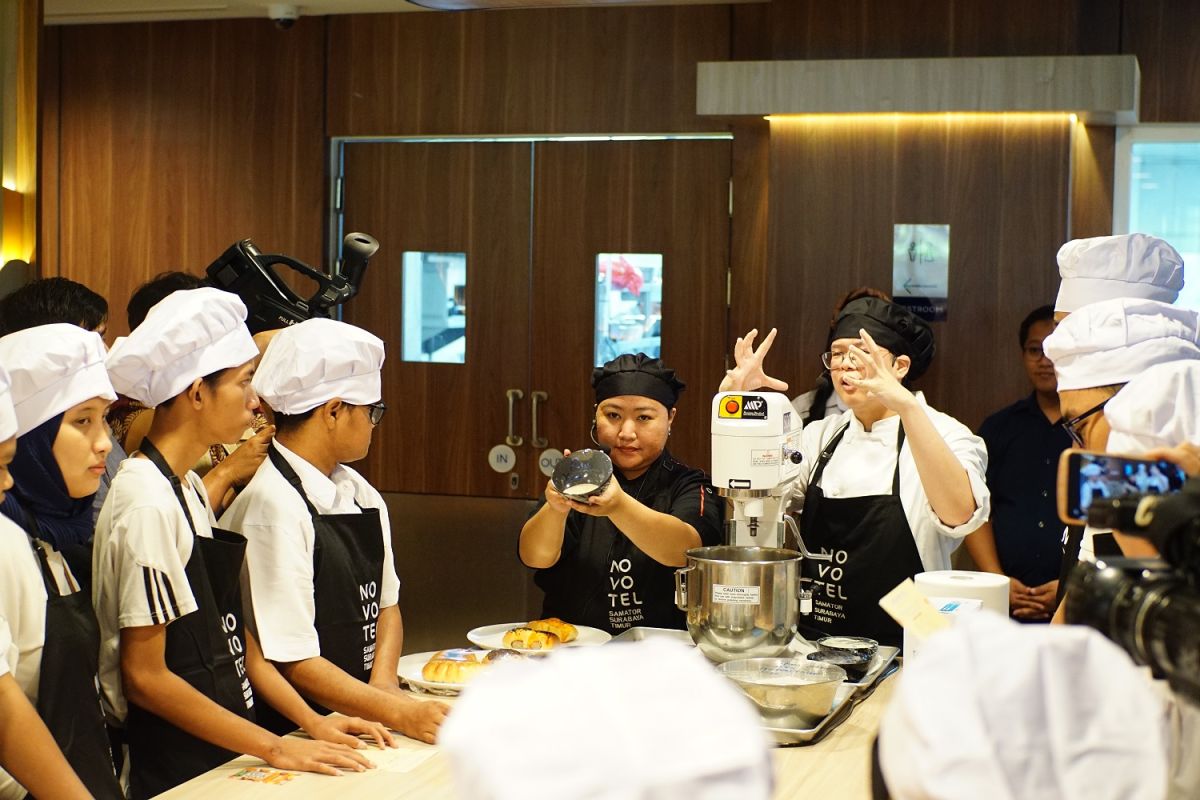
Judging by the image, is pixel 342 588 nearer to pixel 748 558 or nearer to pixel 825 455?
pixel 748 558

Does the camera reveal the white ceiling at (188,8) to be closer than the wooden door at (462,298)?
Yes

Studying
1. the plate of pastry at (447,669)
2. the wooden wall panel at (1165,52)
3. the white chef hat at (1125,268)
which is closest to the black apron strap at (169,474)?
the plate of pastry at (447,669)

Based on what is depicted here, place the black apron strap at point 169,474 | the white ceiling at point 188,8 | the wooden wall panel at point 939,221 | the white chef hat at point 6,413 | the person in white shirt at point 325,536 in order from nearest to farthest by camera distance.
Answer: the white chef hat at point 6,413 < the black apron strap at point 169,474 < the person in white shirt at point 325,536 < the wooden wall panel at point 939,221 < the white ceiling at point 188,8

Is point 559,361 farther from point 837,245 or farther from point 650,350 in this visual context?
point 837,245

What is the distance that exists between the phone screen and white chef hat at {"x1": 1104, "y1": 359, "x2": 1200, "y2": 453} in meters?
0.35

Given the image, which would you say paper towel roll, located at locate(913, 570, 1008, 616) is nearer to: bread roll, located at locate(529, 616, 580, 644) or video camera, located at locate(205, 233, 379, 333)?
bread roll, located at locate(529, 616, 580, 644)

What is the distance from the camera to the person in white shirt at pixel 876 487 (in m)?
2.71

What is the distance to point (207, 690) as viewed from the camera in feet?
7.22

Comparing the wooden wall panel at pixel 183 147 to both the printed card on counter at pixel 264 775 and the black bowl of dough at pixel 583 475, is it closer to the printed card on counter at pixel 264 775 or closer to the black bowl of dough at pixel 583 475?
the black bowl of dough at pixel 583 475

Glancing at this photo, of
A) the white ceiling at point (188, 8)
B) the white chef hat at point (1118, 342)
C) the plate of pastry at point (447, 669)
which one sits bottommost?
the plate of pastry at point (447, 669)

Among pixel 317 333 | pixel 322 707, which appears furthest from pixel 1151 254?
pixel 322 707

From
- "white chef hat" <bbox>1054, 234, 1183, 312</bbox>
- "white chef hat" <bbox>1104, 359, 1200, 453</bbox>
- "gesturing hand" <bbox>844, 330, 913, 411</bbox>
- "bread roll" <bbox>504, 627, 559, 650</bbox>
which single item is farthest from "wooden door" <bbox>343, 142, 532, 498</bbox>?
"white chef hat" <bbox>1104, 359, 1200, 453</bbox>

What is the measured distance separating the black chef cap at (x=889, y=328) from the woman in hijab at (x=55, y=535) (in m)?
1.68

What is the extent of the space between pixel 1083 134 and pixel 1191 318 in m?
2.17
